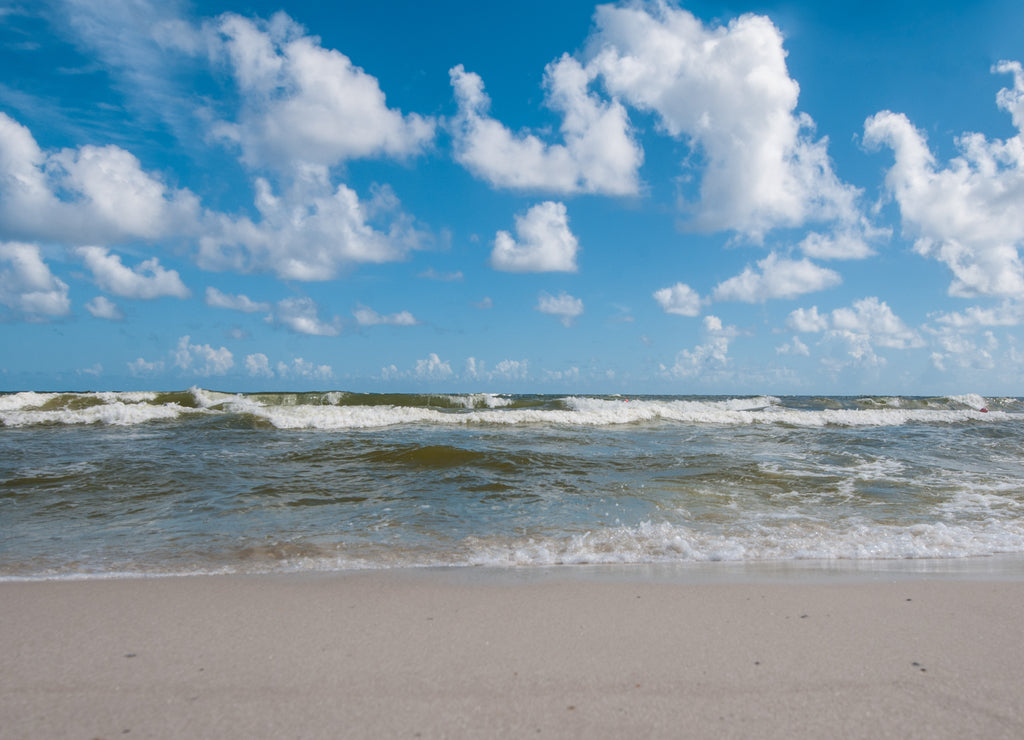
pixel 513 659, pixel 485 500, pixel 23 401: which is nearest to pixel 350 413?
pixel 485 500

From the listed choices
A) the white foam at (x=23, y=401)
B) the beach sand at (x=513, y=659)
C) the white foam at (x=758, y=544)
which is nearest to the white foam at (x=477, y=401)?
the white foam at (x=23, y=401)

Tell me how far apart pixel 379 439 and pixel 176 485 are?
18.7 ft

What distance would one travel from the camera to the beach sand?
233 cm

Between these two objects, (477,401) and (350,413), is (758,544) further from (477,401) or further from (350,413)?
(477,401)

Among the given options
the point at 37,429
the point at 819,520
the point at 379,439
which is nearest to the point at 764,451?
the point at 819,520

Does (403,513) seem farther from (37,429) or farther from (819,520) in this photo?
(37,429)

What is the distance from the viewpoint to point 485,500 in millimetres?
7746

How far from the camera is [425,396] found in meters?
32.2

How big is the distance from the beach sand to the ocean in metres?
1.06

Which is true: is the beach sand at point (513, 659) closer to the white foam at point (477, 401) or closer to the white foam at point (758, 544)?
the white foam at point (758, 544)

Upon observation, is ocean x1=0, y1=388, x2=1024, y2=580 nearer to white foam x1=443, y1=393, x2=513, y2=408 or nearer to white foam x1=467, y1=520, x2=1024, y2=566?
white foam x1=467, y1=520, x2=1024, y2=566

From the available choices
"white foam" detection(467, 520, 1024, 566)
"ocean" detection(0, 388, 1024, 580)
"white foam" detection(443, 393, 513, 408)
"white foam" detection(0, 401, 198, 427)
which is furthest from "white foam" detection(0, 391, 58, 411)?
"white foam" detection(467, 520, 1024, 566)

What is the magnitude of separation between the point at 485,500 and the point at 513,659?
483cm

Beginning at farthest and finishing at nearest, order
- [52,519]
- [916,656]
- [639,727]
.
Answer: [52,519], [916,656], [639,727]
